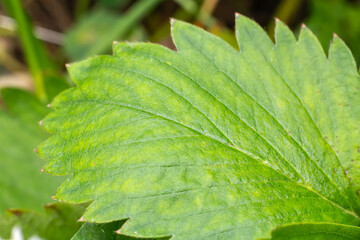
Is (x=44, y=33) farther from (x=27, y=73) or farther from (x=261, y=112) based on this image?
(x=261, y=112)

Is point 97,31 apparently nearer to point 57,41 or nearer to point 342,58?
point 57,41

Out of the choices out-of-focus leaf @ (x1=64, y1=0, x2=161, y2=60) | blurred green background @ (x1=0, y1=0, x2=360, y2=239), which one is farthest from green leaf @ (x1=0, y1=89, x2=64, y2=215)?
out-of-focus leaf @ (x1=64, y1=0, x2=161, y2=60)

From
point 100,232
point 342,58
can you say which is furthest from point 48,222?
point 342,58

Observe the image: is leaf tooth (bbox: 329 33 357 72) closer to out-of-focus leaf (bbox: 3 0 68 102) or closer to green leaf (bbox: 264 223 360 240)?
green leaf (bbox: 264 223 360 240)

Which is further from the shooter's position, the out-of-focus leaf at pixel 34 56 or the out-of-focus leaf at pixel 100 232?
the out-of-focus leaf at pixel 34 56

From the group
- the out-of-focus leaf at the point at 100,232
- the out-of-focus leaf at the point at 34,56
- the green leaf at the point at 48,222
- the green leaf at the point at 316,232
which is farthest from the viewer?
the out-of-focus leaf at the point at 34,56

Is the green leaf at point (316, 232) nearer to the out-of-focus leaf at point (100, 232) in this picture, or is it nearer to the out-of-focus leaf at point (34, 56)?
the out-of-focus leaf at point (100, 232)

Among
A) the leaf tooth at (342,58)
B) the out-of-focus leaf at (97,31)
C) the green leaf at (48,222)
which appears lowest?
the green leaf at (48,222)

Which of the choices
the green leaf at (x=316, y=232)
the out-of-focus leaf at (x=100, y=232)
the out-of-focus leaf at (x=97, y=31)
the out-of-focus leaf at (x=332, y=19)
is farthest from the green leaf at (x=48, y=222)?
the out-of-focus leaf at (x=332, y=19)
